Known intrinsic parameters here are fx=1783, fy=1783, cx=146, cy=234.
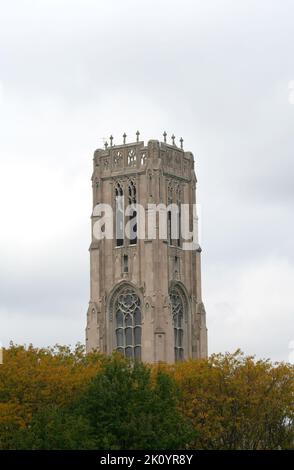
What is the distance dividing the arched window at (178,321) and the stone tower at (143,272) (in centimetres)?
3

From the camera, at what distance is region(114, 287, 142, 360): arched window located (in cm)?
17400

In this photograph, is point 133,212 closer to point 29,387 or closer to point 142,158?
point 142,158

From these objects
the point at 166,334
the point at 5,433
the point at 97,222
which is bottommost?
the point at 5,433

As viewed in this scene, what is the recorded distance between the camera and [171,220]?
177m

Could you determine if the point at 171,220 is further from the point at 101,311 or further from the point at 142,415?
the point at 142,415

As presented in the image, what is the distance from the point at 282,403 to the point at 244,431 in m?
3.28

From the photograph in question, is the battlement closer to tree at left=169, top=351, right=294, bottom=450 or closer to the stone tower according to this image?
the stone tower

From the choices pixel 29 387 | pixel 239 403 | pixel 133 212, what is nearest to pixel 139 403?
pixel 29 387

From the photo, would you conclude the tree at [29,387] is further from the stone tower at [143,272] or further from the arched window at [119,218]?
the arched window at [119,218]

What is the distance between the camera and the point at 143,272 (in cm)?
17350

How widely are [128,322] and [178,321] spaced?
17.3ft

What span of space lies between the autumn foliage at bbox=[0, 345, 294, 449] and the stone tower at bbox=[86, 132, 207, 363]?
42069 mm

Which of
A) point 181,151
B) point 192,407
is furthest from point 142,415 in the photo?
point 181,151

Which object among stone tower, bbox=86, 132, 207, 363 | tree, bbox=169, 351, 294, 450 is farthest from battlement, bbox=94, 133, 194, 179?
tree, bbox=169, 351, 294, 450
